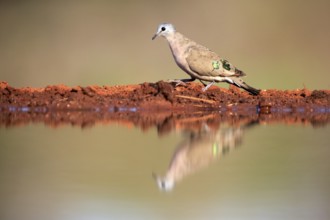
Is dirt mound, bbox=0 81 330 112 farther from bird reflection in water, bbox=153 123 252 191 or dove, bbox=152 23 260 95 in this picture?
bird reflection in water, bbox=153 123 252 191

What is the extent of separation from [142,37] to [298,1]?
2.86 metres

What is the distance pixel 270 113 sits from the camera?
8234 millimetres

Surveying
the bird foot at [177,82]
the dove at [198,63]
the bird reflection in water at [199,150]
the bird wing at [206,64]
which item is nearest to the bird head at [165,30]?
the dove at [198,63]

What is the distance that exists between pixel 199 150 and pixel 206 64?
11.7 feet

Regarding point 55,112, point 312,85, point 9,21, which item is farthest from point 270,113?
point 9,21

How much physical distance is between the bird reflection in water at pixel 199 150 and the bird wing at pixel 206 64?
83.6 inches

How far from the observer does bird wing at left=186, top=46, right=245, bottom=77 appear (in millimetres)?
8820

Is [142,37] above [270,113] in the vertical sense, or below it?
above

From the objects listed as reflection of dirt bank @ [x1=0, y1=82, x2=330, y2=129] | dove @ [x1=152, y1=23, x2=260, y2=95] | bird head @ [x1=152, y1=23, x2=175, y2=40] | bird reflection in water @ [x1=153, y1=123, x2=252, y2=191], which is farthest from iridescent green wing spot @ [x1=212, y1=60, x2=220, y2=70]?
bird reflection in water @ [x1=153, y1=123, x2=252, y2=191]

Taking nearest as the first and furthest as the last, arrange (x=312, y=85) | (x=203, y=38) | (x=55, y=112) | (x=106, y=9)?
1. (x=55, y=112)
2. (x=312, y=85)
3. (x=203, y=38)
4. (x=106, y=9)

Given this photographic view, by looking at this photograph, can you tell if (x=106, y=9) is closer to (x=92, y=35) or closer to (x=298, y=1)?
(x=92, y=35)

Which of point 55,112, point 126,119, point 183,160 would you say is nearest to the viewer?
point 183,160

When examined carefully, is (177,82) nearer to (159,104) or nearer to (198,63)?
(198,63)

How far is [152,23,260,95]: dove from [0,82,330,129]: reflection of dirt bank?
0.13m
